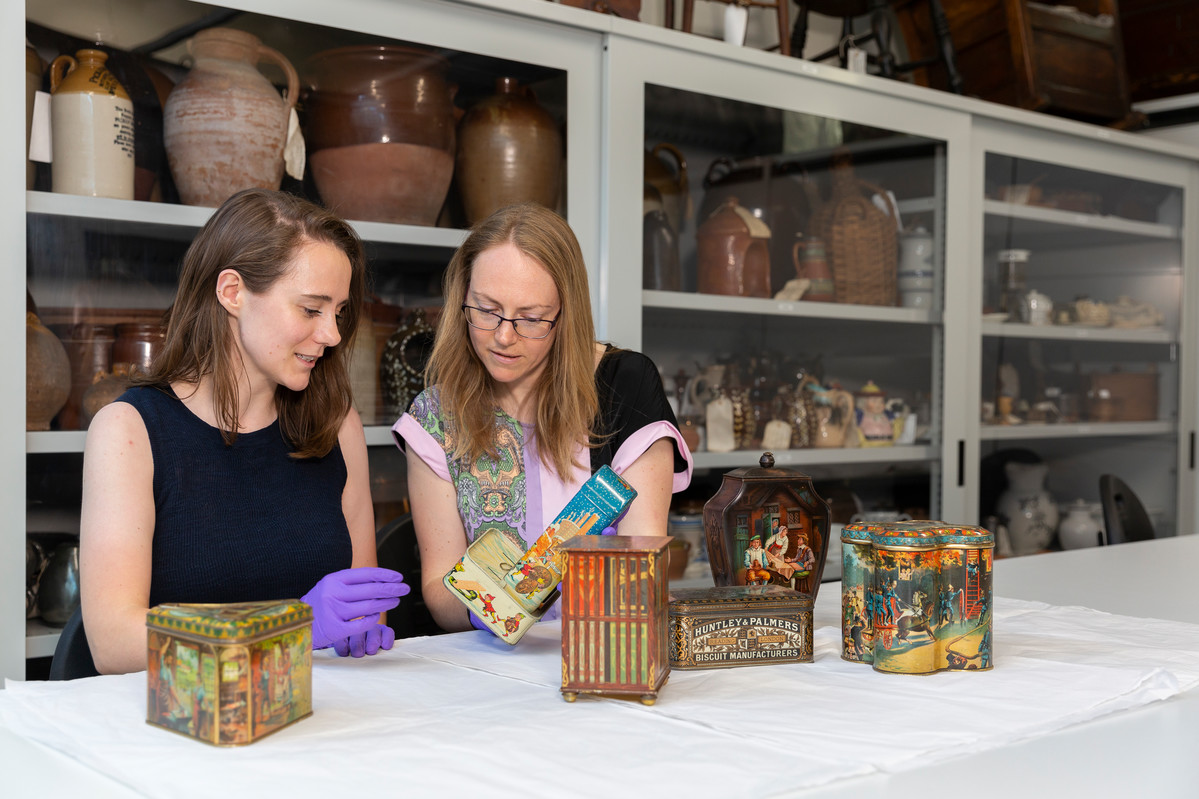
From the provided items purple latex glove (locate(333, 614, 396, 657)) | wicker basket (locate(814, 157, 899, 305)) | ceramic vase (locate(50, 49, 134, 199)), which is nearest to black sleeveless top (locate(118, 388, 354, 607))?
purple latex glove (locate(333, 614, 396, 657))

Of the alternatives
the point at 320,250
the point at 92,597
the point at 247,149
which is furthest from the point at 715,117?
the point at 92,597

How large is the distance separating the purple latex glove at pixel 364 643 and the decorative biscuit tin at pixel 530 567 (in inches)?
5.0

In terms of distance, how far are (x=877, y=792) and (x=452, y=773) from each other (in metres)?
0.30

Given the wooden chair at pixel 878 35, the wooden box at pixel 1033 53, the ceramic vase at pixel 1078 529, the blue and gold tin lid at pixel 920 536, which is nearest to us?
the blue and gold tin lid at pixel 920 536

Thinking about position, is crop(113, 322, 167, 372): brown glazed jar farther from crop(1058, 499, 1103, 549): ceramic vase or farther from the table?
crop(1058, 499, 1103, 549): ceramic vase

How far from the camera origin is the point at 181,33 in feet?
5.79

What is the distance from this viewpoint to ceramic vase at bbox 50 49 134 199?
1681 millimetres

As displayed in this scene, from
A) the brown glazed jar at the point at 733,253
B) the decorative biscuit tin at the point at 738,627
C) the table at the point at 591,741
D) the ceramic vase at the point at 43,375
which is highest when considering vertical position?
the brown glazed jar at the point at 733,253

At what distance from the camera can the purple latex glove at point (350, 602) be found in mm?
1007

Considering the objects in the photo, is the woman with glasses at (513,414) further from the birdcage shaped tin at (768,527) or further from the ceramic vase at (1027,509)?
the ceramic vase at (1027,509)

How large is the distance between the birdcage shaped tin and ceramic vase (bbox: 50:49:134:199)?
123 centimetres

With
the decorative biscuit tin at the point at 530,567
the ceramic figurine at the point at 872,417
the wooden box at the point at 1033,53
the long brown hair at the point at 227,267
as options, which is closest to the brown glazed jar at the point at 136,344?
the long brown hair at the point at 227,267

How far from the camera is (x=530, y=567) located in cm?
97

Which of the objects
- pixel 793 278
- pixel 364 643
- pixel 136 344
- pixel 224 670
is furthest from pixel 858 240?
pixel 224 670
